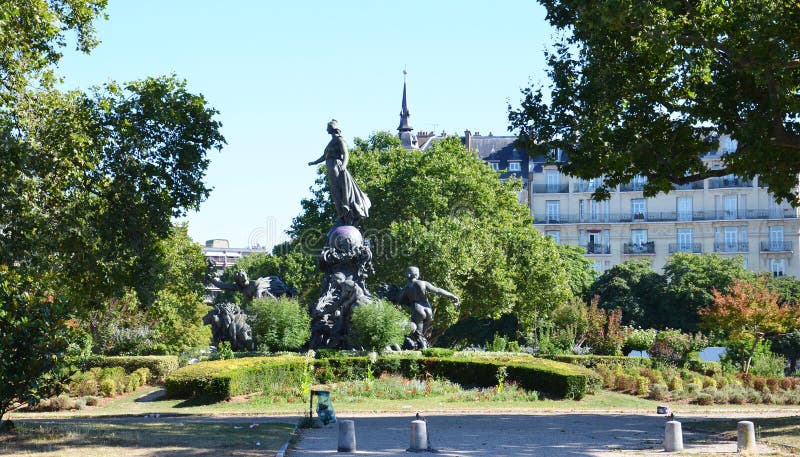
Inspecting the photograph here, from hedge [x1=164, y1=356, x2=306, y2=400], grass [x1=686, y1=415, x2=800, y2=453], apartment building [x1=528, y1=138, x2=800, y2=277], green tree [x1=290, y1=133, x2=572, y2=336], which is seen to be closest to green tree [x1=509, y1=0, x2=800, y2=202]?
grass [x1=686, y1=415, x2=800, y2=453]

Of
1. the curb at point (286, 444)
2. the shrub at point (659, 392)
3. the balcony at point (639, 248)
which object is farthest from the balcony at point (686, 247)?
the curb at point (286, 444)

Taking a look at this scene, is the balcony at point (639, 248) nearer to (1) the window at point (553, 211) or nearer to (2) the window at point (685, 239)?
(2) the window at point (685, 239)

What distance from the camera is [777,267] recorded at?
2950 inches

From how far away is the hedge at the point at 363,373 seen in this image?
896 inches

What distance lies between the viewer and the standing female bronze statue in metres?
30.2

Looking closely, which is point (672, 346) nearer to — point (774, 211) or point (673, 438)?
point (673, 438)

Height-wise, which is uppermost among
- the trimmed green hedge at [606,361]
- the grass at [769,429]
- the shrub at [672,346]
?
the shrub at [672,346]

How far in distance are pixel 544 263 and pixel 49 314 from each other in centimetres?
3413

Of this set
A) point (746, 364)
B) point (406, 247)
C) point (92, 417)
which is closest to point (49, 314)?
point (92, 417)

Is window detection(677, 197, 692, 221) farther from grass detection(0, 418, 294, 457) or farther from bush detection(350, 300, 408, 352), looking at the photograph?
grass detection(0, 418, 294, 457)

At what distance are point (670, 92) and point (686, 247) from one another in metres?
59.8

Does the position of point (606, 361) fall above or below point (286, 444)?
above

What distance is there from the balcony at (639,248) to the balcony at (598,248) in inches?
49.1

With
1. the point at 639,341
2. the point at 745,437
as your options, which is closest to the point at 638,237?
the point at 639,341
